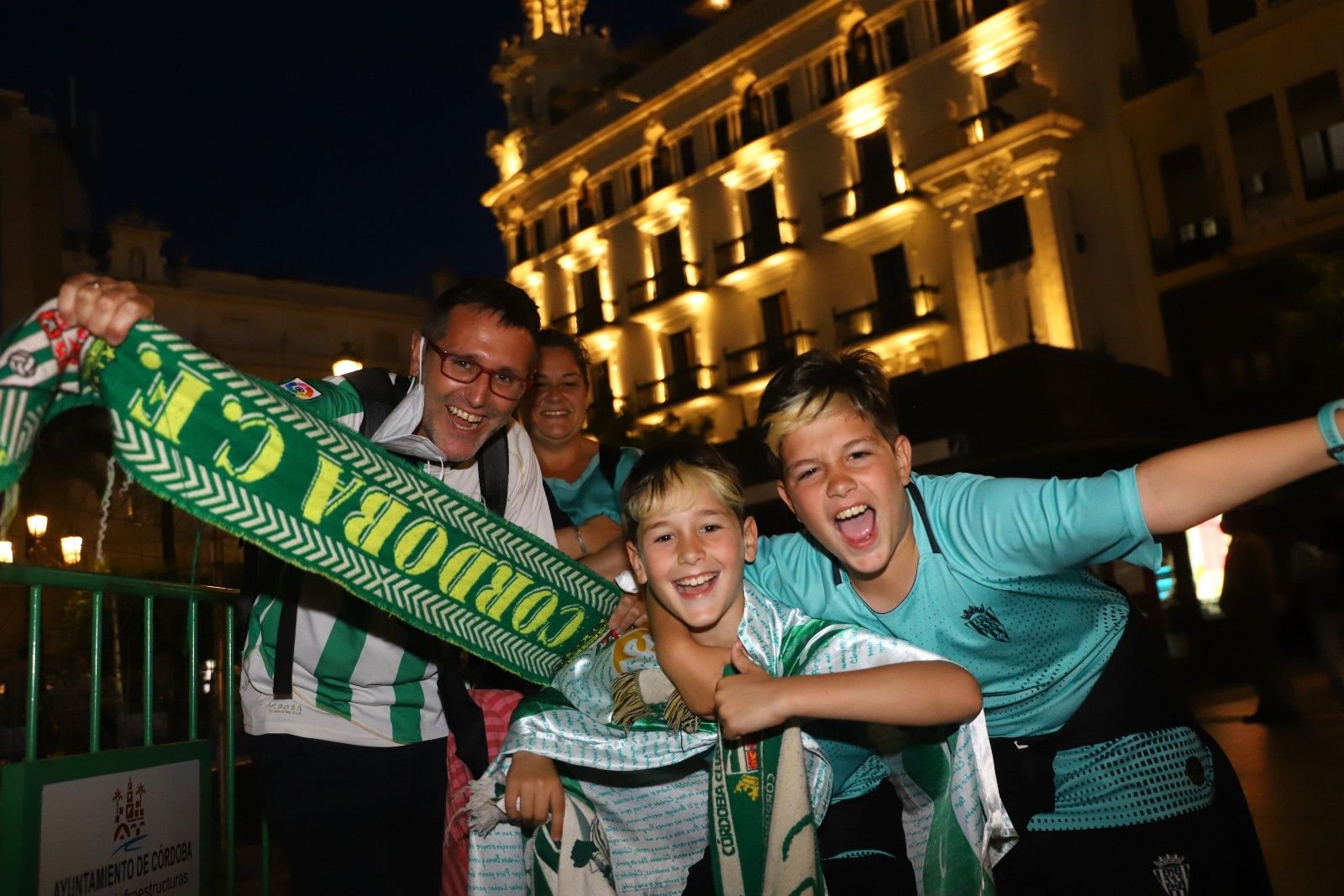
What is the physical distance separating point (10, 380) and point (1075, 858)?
2.91 meters

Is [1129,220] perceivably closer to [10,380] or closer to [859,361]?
[859,361]

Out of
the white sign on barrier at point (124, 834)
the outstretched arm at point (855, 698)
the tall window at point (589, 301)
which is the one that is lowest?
the white sign on barrier at point (124, 834)

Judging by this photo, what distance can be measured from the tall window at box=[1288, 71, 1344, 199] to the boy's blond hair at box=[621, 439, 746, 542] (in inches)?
764

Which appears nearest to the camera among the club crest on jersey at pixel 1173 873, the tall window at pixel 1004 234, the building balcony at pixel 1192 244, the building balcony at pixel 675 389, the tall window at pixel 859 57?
the club crest on jersey at pixel 1173 873

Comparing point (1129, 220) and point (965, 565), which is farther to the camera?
point (1129, 220)

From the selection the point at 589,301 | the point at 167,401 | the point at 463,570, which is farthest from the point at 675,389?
the point at 167,401

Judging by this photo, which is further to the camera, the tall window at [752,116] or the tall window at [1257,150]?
the tall window at [752,116]

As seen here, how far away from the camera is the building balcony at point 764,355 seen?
27.4 meters

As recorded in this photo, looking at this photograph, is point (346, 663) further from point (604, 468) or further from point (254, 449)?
point (604, 468)

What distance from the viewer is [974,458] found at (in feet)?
48.0

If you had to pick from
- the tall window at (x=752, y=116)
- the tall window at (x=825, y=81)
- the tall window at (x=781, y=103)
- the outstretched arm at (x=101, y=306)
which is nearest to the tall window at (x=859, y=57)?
the tall window at (x=825, y=81)

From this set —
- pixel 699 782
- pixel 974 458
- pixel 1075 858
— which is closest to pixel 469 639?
pixel 699 782

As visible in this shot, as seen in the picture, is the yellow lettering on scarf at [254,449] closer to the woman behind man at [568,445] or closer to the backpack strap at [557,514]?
the backpack strap at [557,514]

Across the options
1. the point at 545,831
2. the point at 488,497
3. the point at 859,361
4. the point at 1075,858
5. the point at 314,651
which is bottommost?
the point at 1075,858
